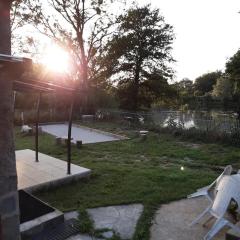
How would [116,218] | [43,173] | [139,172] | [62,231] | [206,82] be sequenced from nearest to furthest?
1. [62,231]
2. [116,218]
3. [43,173]
4. [139,172]
5. [206,82]

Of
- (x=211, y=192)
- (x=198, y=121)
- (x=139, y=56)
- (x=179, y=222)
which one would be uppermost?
(x=139, y=56)

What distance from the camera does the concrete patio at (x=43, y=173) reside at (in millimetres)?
6512

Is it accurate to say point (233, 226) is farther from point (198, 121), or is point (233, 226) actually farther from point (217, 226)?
point (198, 121)

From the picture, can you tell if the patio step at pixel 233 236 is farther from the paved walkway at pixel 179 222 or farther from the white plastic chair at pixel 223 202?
the paved walkway at pixel 179 222

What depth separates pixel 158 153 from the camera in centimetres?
1072

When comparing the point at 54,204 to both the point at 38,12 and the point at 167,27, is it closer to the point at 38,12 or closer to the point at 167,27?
the point at 38,12

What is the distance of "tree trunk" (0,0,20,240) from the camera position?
241cm

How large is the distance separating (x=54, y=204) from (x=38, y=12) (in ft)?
70.9

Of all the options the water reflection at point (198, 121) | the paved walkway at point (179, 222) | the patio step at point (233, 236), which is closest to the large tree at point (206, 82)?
the water reflection at point (198, 121)

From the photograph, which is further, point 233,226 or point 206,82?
point 206,82

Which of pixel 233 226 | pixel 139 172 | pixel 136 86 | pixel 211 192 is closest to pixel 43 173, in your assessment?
pixel 139 172

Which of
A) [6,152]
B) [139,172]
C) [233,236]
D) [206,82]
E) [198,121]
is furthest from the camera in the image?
[206,82]

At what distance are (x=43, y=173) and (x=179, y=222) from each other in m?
3.55

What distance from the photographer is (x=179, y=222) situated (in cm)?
504
